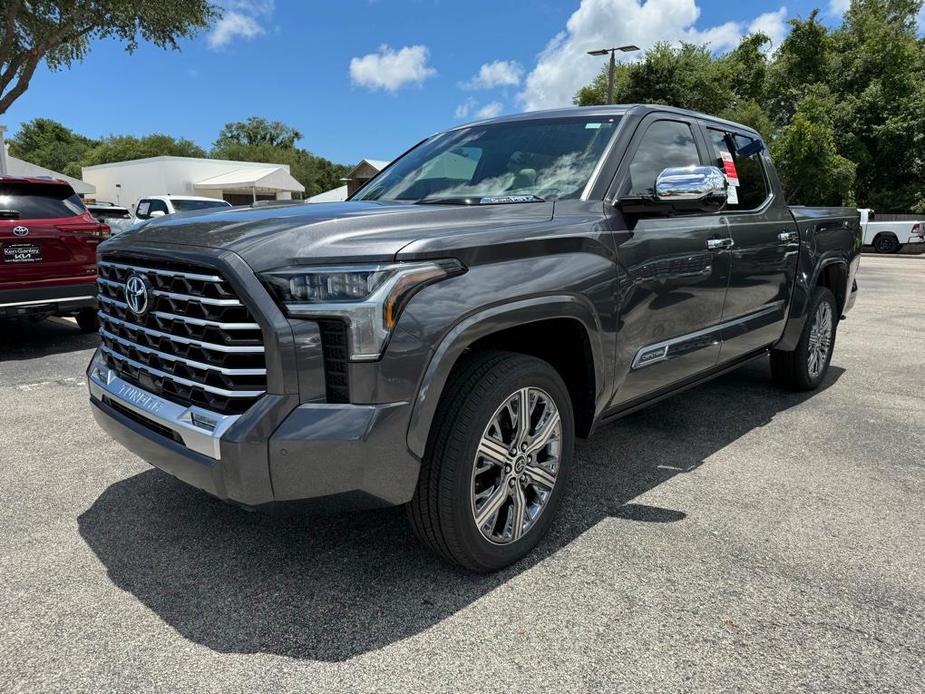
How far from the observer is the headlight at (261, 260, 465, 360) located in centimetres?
214

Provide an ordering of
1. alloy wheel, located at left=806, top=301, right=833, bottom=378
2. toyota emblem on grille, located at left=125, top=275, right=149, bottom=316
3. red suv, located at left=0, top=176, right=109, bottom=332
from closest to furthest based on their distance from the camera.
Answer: toyota emblem on grille, located at left=125, top=275, right=149, bottom=316, alloy wheel, located at left=806, top=301, right=833, bottom=378, red suv, located at left=0, top=176, right=109, bottom=332

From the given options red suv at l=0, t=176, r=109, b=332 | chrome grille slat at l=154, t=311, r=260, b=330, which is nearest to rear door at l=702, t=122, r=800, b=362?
chrome grille slat at l=154, t=311, r=260, b=330

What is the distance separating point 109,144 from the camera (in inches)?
2960

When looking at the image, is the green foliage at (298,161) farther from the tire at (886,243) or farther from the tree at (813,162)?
the tire at (886,243)

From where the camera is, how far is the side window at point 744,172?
4086mm

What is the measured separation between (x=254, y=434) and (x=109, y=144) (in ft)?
280

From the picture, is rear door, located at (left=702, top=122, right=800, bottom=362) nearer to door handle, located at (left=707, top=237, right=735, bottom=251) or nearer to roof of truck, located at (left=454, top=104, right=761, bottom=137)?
door handle, located at (left=707, top=237, right=735, bottom=251)

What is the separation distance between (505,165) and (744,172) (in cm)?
180

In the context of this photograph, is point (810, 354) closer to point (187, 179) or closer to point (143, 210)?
point (143, 210)

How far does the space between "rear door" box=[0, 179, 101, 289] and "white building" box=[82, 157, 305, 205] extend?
123 ft

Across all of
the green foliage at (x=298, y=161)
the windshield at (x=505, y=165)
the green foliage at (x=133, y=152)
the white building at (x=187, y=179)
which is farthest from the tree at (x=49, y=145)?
the windshield at (x=505, y=165)

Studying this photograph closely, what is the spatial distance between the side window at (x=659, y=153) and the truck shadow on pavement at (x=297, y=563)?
1.52m

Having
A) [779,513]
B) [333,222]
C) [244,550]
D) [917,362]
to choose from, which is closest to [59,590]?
[244,550]

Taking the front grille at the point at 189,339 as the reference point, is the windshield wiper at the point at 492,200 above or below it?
above
